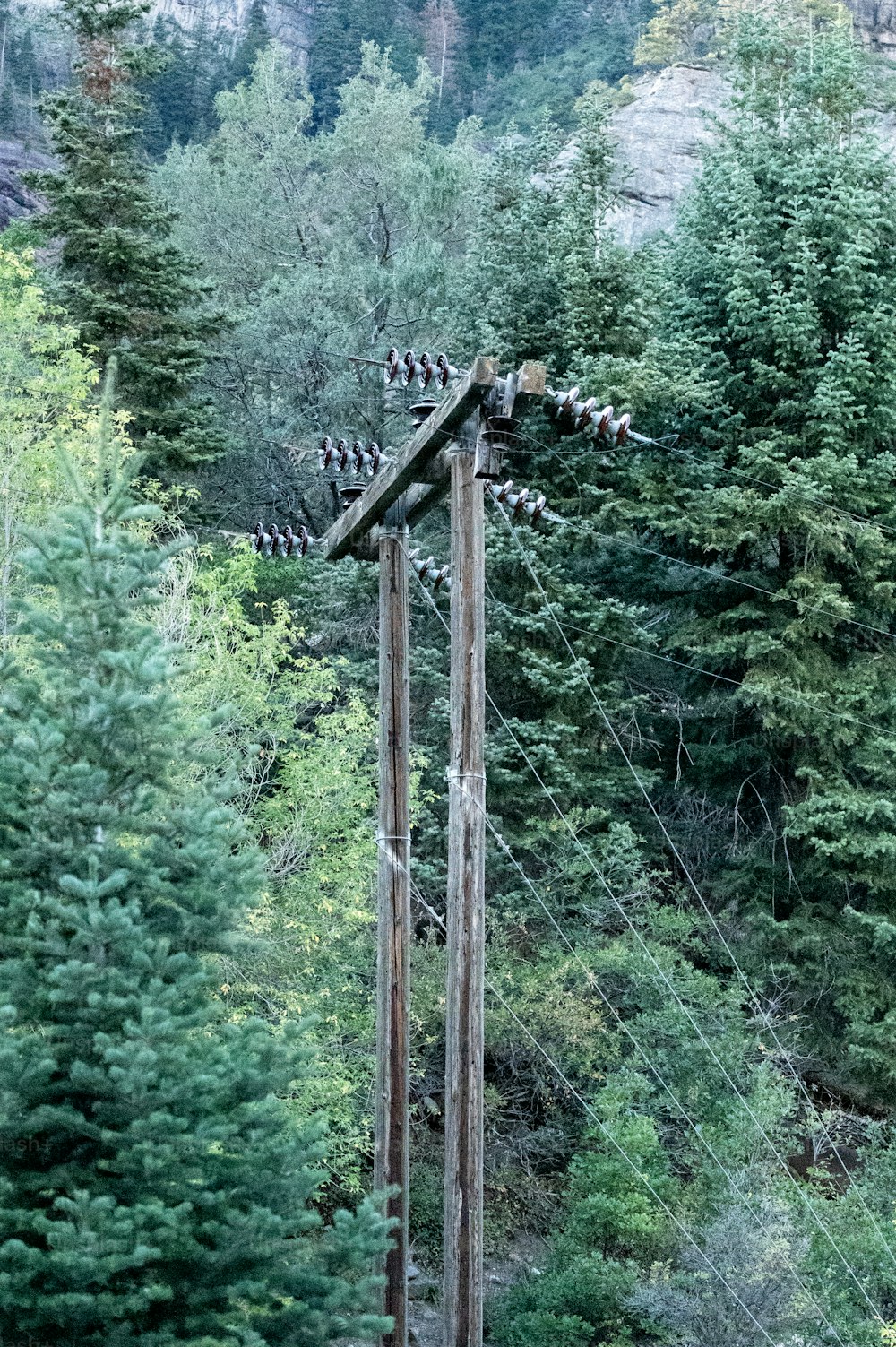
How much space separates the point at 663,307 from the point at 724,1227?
12.3 metres

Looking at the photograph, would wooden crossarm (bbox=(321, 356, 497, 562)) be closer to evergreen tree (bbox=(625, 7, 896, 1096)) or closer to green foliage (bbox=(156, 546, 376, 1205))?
green foliage (bbox=(156, 546, 376, 1205))

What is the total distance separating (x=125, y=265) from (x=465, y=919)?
1418 centimetres

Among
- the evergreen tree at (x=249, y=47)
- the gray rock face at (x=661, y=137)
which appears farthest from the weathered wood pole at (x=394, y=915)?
the evergreen tree at (x=249, y=47)

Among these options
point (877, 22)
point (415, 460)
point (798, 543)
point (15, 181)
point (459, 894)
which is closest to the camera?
point (459, 894)

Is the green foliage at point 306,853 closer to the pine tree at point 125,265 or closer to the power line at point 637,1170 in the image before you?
the power line at point 637,1170

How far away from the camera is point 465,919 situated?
8820mm

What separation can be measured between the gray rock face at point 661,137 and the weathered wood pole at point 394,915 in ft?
105

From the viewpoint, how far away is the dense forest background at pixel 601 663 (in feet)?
46.8

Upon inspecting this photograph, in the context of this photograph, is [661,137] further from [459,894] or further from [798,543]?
[459,894]

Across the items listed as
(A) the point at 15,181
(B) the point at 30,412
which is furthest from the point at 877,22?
(B) the point at 30,412

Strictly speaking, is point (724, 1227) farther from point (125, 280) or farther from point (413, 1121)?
point (125, 280)

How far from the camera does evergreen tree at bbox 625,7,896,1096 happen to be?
17.6 metres

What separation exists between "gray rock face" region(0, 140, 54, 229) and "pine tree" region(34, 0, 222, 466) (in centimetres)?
1754

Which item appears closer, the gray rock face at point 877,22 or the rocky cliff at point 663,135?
the rocky cliff at point 663,135
